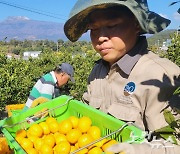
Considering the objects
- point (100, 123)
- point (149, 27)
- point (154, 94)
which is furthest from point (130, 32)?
point (100, 123)

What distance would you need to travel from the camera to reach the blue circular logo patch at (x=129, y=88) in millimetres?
1516

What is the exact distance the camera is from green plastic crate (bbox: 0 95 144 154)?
128 cm

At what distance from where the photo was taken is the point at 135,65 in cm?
161

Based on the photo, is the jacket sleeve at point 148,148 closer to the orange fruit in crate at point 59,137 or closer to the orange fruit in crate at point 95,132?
the orange fruit in crate at point 95,132

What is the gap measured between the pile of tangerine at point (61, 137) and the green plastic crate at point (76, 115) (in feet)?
0.13

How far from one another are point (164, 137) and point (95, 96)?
2.88 feet

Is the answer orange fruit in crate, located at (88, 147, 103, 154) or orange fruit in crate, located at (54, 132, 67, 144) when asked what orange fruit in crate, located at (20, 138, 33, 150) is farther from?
orange fruit in crate, located at (88, 147, 103, 154)

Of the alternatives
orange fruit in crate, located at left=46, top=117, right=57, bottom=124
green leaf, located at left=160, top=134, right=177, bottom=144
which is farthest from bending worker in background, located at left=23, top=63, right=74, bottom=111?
green leaf, located at left=160, top=134, right=177, bottom=144

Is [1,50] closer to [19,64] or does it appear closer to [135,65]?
[19,64]

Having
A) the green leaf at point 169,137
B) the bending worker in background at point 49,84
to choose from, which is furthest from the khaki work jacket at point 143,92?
the bending worker in background at point 49,84

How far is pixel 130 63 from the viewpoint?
1592mm

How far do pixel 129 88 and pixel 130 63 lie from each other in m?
0.14

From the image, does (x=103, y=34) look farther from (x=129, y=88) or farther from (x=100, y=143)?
(x=100, y=143)

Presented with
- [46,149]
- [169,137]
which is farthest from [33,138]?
[169,137]
